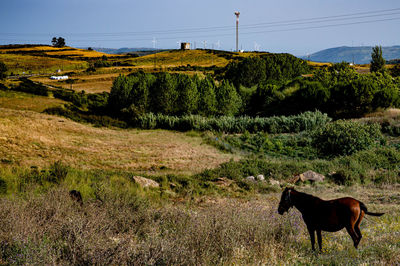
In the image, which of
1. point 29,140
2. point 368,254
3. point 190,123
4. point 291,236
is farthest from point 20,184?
point 190,123

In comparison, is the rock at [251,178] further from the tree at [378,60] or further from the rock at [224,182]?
the tree at [378,60]

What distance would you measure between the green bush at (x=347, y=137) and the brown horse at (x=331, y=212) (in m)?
20.4

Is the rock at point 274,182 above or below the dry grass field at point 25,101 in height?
below

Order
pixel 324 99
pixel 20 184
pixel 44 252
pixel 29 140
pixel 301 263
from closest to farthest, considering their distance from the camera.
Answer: pixel 44 252, pixel 301 263, pixel 20 184, pixel 29 140, pixel 324 99

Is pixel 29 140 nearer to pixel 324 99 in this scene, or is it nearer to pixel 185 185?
pixel 185 185

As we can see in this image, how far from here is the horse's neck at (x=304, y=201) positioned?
490cm

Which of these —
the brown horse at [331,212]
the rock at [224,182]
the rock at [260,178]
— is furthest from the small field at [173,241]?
the rock at [260,178]

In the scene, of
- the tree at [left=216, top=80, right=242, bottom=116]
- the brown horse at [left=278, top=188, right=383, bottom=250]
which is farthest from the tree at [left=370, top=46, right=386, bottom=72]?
the brown horse at [left=278, top=188, right=383, bottom=250]

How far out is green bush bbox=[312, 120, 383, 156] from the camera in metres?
23.7

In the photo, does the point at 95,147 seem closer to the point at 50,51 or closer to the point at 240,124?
the point at 240,124

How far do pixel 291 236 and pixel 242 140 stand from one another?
2664 centimetres

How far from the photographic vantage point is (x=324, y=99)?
1849 inches

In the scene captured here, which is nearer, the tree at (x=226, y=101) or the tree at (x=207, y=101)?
the tree at (x=207, y=101)

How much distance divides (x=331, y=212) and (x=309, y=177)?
15.0 m
